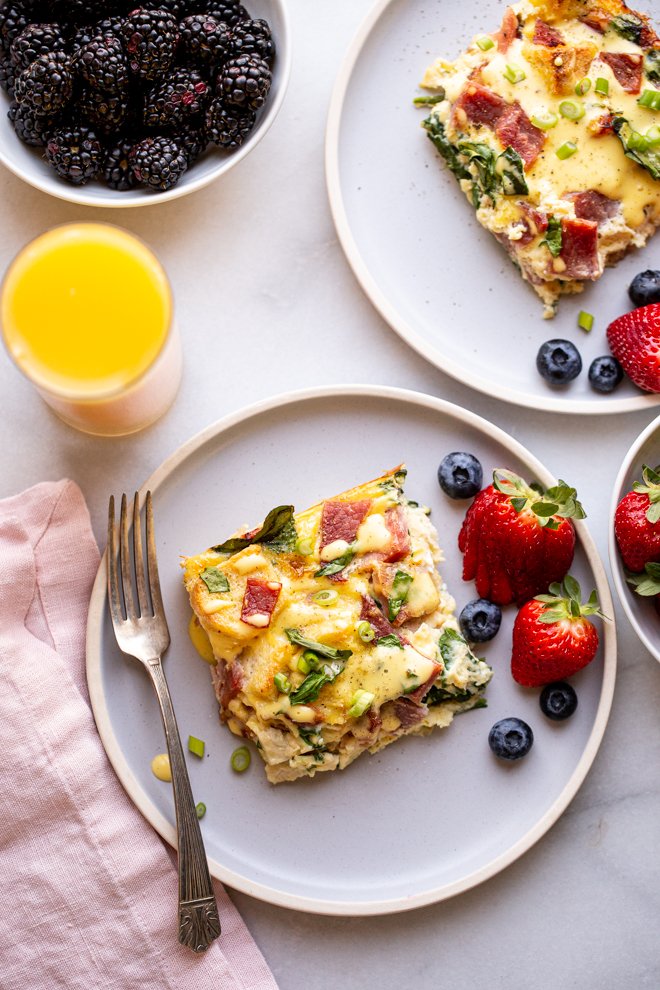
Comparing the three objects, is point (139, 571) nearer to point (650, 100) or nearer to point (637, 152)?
point (637, 152)

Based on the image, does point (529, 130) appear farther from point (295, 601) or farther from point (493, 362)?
point (295, 601)

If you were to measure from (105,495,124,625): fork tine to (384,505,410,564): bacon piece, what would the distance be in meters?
0.78

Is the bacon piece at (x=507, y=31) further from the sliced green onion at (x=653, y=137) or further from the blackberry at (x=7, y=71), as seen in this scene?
the blackberry at (x=7, y=71)

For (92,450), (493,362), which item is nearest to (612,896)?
(493,362)

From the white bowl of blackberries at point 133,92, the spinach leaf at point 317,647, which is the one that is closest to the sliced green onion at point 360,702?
the spinach leaf at point 317,647

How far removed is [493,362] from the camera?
9.74ft

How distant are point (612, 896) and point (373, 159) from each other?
2402mm

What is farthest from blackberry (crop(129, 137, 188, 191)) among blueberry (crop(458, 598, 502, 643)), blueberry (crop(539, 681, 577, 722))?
blueberry (crop(539, 681, 577, 722))

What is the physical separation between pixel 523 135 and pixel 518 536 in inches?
49.0

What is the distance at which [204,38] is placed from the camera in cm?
271

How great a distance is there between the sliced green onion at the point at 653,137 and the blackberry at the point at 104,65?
1552mm

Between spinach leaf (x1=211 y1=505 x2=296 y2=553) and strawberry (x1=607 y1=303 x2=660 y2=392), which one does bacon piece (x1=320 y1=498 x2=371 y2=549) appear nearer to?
spinach leaf (x1=211 y1=505 x2=296 y2=553)

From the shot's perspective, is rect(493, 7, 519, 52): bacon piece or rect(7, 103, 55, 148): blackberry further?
rect(493, 7, 519, 52): bacon piece

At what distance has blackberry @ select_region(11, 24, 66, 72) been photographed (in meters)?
2.64
